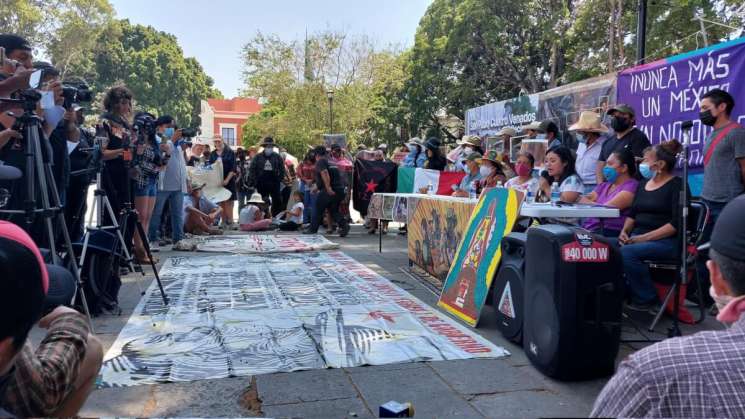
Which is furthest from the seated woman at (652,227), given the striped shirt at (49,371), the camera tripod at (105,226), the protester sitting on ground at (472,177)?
the striped shirt at (49,371)

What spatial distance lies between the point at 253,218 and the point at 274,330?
311 inches

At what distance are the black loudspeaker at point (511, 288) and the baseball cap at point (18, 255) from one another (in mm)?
3242

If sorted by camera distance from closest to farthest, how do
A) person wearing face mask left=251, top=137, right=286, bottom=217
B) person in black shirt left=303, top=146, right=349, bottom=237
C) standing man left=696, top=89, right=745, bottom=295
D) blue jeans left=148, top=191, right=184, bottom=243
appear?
standing man left=696, top=89, right=745, bottom=295 < blue jeans left=148, top=191, right=184, bottom=243 < person in black shirt left=303, top=146, right=349, bottom=237 < person wearing face mask left=251, top=137, right=286, bottom=217

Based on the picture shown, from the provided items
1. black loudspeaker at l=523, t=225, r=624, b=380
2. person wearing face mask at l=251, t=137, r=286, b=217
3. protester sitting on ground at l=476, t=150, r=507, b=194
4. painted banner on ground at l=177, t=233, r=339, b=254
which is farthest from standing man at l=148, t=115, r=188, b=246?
black loudspeaker at l=523, t=225, r=624, b=380

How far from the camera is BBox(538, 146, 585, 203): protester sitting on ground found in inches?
210

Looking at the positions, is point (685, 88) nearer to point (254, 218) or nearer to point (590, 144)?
point (590, 144)

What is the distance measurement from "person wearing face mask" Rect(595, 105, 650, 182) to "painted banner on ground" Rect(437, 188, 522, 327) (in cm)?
184

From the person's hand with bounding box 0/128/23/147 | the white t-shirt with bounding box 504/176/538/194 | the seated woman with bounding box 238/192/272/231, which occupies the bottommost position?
the seated woman with bounding box 238/192/272/231

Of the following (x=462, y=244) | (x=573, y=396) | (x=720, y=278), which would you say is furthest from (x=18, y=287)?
(x=462, y=244)

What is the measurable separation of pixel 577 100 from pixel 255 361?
7296 mm

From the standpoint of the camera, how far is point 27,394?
1.68 metres

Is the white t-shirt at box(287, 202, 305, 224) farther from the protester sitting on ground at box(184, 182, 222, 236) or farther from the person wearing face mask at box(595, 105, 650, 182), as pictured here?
the person wearing face mask at box(595, 105, 650, 182)

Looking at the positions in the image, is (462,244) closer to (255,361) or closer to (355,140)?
(255,361)

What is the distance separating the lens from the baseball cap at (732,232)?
1.26 meters
